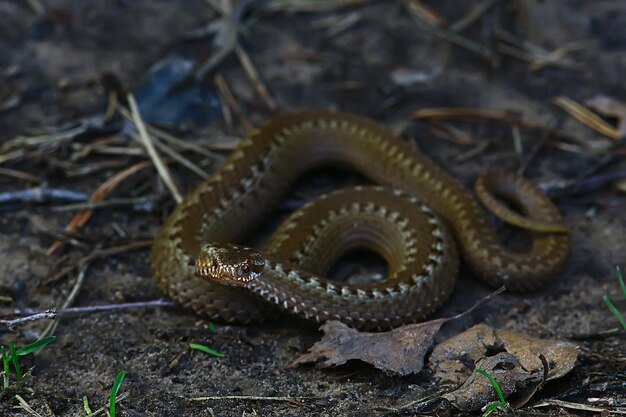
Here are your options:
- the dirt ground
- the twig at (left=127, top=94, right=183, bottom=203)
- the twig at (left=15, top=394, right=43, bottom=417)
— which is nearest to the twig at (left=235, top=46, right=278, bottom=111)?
the dirt ground

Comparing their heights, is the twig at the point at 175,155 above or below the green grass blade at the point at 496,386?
above

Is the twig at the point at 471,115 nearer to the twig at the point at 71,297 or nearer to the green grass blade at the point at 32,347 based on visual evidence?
the twig at the point at 71,297

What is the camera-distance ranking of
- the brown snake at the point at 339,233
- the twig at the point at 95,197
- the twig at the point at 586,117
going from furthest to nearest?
the twig at the point at 586,117, the twig at the point at 95,197, the brown snake at the point at 339,233

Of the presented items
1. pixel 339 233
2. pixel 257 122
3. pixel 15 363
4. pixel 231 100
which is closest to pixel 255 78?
pixel 231 100

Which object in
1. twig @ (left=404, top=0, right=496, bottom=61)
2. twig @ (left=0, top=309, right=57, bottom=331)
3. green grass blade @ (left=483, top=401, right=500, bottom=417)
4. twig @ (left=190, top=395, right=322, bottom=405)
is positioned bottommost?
twig @ (left=190, top=395, right=322, bottom=405)

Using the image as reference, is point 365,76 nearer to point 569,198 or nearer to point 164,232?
point 569,198

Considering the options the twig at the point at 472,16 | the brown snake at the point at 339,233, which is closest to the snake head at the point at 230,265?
the brown snake at the point at 339,233

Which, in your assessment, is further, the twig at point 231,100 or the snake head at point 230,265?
the twig at point 231,100

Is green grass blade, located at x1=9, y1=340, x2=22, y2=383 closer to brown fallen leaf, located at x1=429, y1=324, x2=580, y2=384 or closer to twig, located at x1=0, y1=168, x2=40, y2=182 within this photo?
twig, located at x1=0, y1=168, x2=40, y2=182
